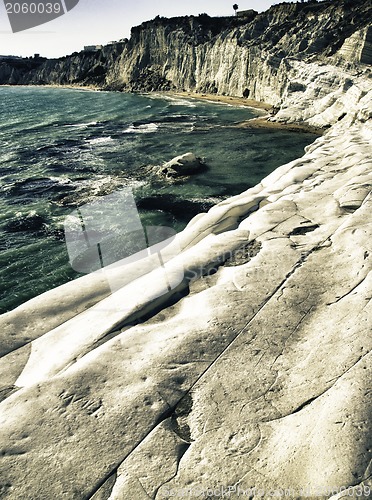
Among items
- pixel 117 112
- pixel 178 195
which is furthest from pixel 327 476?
pixel 117 112

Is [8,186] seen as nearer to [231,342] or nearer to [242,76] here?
[231,342]

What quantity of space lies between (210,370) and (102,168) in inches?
911

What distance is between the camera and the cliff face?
42031 millimetres

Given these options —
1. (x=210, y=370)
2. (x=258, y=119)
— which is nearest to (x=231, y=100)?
(x=258, y=119)

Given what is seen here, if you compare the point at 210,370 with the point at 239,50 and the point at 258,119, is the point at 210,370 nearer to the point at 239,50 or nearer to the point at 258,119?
the point at 258,119

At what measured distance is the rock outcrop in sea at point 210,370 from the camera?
5.11m

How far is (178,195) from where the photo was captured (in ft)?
70.6

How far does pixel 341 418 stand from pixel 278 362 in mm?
1454

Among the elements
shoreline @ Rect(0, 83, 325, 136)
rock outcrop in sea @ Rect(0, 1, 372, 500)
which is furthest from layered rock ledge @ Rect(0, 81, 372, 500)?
shoreline @ Rect(0, 83, 325, 136)

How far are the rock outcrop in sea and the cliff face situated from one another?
32236 mm

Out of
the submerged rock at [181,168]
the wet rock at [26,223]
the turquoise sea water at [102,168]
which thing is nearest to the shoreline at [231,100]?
the turquoise sea water at [102,168]

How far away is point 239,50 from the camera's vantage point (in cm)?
5534

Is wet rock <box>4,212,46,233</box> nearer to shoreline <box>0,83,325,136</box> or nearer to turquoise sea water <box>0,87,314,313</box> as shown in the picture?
turquoise sea water <box>0,87,314,313</box>

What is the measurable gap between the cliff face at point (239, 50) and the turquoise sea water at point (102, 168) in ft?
23.4
